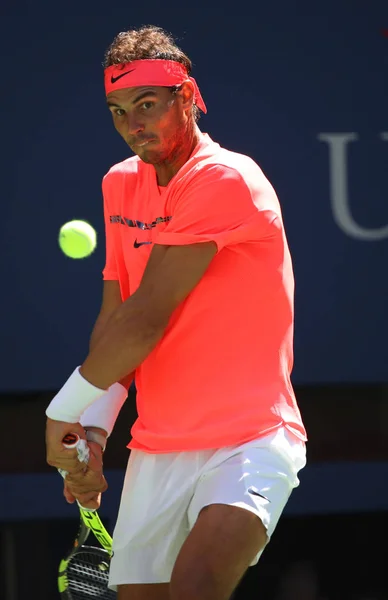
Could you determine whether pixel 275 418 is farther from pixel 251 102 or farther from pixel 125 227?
pixel 251 102

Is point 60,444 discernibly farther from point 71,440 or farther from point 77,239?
point 77,239

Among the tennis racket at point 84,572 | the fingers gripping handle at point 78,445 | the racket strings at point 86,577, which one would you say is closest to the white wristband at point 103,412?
the fingers gripping handle at point 78,445

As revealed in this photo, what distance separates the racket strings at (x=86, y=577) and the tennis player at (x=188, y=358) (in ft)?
1.43

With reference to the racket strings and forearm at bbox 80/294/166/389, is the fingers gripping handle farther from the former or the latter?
the racket strings

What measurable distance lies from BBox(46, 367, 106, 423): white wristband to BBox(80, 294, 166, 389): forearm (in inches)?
0.7

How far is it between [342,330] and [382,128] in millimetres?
792

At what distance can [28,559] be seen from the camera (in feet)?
15.9

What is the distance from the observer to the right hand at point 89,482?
2.97 meters

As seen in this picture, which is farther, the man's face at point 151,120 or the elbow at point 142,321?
the man's face at point 151,120

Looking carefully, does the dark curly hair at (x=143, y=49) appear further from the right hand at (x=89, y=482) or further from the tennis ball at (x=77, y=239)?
the right hand at (x=89, y=482)

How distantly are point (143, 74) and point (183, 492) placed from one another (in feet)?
3.23

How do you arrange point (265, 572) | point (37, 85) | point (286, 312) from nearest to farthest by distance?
point (286, 312), point (37, 85), point (265, 572)

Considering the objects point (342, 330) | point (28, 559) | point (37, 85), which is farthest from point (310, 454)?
point (37, 85)

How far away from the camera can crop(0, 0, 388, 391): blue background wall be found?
4.62m
